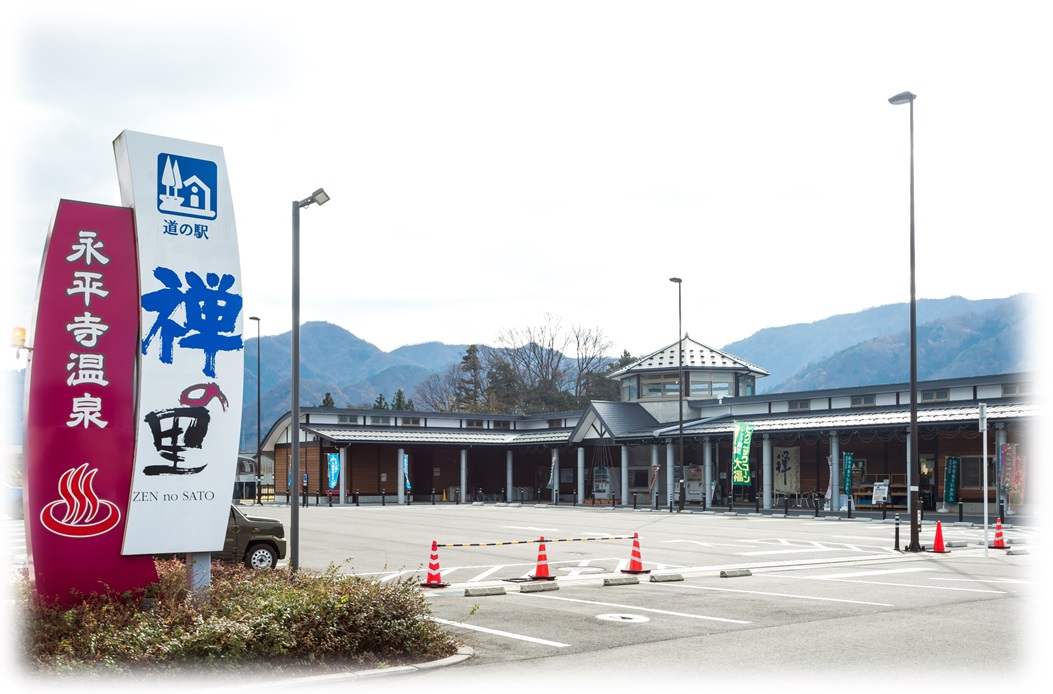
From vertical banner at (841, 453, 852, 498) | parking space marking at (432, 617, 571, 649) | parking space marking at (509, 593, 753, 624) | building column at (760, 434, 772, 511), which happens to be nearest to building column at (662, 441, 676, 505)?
building column at (760, 434, 772, 511)

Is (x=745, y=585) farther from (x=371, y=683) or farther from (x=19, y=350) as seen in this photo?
(x=19, y=350)

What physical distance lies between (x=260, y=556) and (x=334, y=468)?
A: 1591 inches

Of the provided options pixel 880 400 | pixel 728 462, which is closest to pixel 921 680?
pixel 880 400

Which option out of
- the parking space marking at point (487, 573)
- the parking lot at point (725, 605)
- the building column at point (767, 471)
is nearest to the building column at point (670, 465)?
Answer: the building column at point (767, 471)

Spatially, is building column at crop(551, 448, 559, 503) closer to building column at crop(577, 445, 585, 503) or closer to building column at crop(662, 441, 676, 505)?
building column at crop(577, 445, 585, 503)

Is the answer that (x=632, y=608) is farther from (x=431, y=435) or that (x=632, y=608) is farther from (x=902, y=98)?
(x=431, y=435)

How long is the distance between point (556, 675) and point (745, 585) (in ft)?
29.6

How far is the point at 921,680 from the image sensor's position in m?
9.85

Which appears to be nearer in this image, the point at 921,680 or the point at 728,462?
the point at 921,680

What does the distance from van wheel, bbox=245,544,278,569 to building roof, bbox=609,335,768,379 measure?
45.7 meters

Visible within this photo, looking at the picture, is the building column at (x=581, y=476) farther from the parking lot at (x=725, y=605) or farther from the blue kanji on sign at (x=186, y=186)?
the blue kanji on sign at (x=186, y=186)

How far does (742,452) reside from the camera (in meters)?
49.5

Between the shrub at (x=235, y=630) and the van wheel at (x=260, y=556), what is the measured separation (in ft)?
27.8

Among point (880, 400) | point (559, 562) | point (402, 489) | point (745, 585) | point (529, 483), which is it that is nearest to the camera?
point (745, 585)
